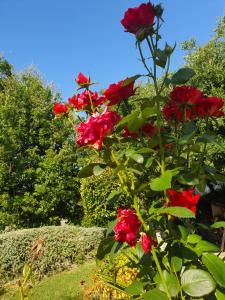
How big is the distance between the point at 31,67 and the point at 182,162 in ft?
63.9

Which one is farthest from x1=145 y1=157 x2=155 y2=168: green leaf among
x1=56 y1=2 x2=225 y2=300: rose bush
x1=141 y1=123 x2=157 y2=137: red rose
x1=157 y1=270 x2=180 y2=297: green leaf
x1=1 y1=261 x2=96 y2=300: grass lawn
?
x1=1 y1=261 x2=96 y2=300: grass lawn

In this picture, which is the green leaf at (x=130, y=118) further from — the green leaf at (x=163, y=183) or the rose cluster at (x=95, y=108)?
the green leaf at (x=163, y=183)

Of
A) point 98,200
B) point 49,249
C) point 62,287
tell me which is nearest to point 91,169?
point 62,287

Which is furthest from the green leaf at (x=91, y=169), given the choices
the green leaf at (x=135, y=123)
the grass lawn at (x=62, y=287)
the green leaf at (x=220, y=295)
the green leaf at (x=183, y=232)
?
the grass lawn at (x=62, y=287)

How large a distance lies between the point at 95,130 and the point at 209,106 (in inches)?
21.1

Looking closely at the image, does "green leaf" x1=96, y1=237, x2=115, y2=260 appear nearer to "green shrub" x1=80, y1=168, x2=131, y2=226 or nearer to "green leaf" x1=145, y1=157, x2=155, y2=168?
"green leaf" x1=145, y1=157, x2=155, y2=168

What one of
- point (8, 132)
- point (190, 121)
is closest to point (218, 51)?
point (8, 132)

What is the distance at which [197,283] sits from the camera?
1570 mm

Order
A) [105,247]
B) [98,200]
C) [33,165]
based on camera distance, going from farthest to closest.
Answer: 1. [33,165]
2. [98,200]
3. [105,247]

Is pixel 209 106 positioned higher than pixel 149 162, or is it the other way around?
pixel 209 106

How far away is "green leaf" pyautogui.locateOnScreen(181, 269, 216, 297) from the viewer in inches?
60.9

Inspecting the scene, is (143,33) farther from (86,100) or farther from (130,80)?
(86,100)

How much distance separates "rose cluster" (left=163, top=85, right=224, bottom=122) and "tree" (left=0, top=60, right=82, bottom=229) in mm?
13832

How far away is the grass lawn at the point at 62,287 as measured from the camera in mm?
7324
